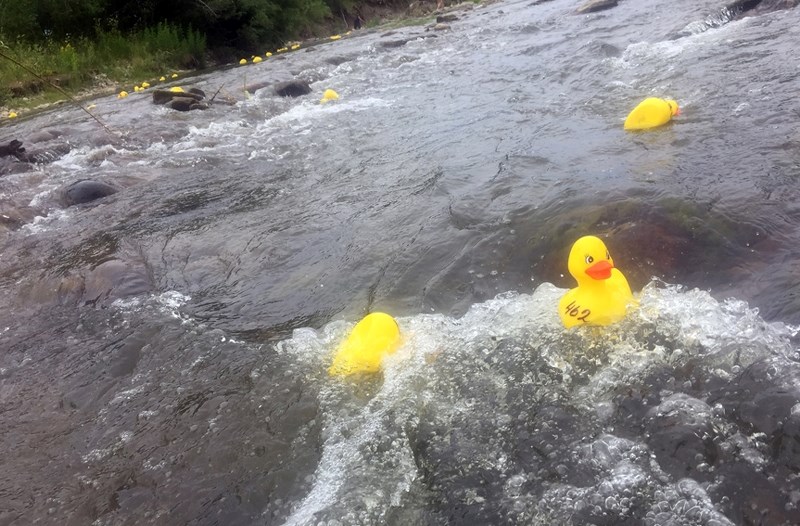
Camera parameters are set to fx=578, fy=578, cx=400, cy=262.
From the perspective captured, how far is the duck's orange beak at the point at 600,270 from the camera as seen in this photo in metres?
3.46

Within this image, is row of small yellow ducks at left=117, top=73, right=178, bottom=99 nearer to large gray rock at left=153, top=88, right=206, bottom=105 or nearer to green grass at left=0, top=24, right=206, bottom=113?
green grass at left=0, top=24, right=206, bottom=113

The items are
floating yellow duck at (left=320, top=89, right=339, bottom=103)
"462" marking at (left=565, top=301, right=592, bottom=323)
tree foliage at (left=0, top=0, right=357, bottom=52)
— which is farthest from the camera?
tree foliage at (left=0, top=0, right=357, bottom=52)

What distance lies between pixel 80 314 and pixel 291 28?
A: 2618 centimetres

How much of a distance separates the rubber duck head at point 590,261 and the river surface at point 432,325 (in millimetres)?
371

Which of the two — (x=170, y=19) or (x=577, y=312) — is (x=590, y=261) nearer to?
(x=577, y=312)

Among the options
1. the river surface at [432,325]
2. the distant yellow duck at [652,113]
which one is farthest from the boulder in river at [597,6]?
the distant yellow duck at [652,113]

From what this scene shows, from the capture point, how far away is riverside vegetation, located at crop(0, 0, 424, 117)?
16688 mm

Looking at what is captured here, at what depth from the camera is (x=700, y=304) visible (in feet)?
12.2

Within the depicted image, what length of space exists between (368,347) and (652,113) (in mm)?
4562

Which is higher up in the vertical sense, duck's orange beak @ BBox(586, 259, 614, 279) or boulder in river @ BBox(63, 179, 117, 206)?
duck's orange beak @ BBox(586, 259, 614, 279)

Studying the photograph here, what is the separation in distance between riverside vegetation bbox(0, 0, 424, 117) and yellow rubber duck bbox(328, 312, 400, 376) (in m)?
14.0

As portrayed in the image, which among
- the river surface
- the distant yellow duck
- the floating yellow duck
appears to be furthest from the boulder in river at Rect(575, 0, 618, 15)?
the distant yellow duck

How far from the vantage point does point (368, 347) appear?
3.69 meters

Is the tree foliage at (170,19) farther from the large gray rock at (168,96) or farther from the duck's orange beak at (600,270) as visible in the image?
the duck's orange beak at (600,270)
